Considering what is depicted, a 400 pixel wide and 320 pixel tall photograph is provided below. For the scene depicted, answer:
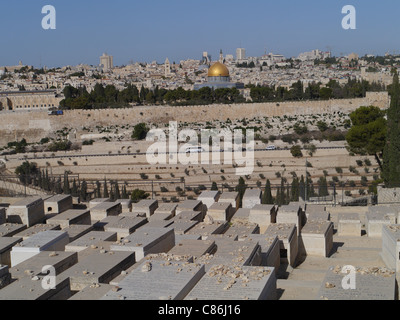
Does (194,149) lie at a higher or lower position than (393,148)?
lower

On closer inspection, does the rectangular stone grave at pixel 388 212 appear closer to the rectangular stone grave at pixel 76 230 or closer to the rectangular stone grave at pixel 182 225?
the rectangular stone grave at pixel 182 225

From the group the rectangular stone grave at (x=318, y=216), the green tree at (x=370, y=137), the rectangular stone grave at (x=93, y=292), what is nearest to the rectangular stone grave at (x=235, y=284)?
the rectangular stone grave at (x=93, y=292)

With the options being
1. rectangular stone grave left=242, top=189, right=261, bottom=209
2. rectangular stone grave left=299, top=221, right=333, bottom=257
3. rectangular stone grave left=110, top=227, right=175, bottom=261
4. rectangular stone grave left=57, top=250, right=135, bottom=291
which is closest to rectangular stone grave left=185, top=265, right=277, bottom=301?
rectangular stone grave left=57, top=250, right=135, bottom=291

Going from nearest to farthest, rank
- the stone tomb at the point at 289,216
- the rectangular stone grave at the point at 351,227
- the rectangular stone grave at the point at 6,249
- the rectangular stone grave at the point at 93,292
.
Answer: the rectangular stone grave at the point at 93,292, the rectangular stone grave at the point at 6,249, the stone tomb at the point at 289,216, the rectangular stone grave at the point at 351,227

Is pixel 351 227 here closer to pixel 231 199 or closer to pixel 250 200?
pixel 250 200

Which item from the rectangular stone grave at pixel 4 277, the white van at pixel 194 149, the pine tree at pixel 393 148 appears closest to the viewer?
the rectangular stone grave at pixel 4 277

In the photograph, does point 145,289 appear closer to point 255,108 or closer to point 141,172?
point 141,172

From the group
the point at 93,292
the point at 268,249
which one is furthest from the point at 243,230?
the point at 93,292
